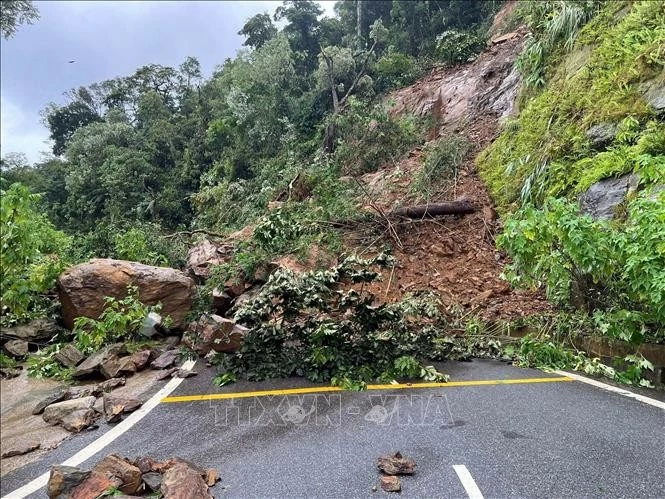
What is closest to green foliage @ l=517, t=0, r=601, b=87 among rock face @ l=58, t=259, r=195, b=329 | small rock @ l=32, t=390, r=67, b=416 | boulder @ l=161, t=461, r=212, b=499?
rock face @ l=58, t=259, r=195, b=329

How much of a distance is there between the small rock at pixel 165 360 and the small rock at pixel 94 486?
2.56m

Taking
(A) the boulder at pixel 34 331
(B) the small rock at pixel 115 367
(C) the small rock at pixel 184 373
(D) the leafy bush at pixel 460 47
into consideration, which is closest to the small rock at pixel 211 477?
(C) the small rock at pixel 184 373

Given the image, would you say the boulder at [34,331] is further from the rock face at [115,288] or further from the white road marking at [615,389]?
the white road marking at [615,389]

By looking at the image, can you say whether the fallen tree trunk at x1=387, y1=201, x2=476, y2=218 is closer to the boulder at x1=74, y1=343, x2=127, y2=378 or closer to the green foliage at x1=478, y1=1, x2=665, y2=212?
the green foliage at x1=478, y1=1, x2=665, y2=212

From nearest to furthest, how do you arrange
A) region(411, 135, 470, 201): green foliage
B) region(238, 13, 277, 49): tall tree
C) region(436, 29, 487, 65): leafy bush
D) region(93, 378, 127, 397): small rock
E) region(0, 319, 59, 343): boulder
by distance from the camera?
region(93, 378, 127, 397): small rock
region(0, 319, 59, 343): boulder
region(411, 135, 470, 201): green foliage
region(436, 29, 487, 65): leafy bush
region(238, 13, 277, 49): tall tree

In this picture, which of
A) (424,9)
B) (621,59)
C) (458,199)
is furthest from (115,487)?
(424,9)

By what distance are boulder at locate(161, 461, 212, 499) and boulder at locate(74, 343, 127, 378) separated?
2735mm

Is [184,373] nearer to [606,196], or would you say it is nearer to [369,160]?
[606,196]

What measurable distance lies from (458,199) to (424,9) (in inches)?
705

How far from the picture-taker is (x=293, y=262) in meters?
7.58

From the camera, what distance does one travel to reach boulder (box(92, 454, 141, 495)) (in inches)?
100

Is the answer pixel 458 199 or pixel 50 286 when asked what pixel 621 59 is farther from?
pixel 50 286

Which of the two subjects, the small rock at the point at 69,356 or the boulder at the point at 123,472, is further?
the small rock at the point at 69,356

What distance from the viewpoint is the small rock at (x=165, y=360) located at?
506cm
